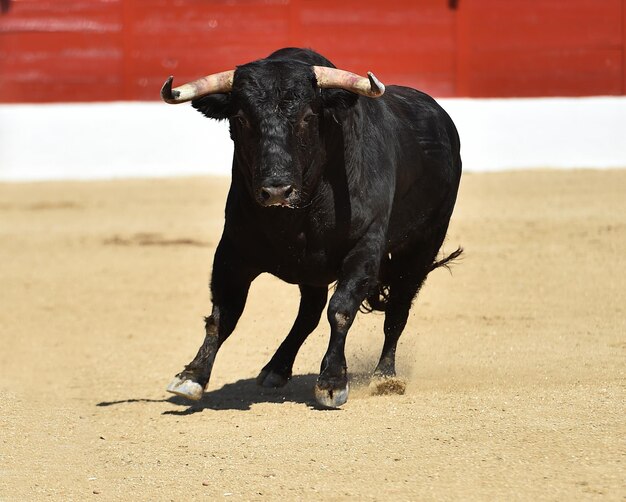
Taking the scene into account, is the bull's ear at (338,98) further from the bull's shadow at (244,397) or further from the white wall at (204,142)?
the white wall at (204,142)

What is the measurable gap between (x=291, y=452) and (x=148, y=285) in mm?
4555

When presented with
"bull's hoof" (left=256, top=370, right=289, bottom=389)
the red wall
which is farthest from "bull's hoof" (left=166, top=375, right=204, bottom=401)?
the red wall

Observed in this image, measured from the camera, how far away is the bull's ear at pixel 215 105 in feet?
18.5

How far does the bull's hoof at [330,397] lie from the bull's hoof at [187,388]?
18.5 inches

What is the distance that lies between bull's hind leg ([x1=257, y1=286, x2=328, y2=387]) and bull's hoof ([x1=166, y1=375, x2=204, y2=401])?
0.73m

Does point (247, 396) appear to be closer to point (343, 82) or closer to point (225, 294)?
point (225, 294)

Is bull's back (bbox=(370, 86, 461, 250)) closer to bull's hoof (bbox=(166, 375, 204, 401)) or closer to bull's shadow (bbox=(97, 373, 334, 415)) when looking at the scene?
bull's shadow (bbox=(97, 373, 334, 415))

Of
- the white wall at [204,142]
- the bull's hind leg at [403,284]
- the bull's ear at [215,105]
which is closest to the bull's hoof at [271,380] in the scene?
the bull's hind leg at [403,284]

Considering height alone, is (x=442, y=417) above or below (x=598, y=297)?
above

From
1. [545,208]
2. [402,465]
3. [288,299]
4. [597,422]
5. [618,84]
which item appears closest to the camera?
→ [402,465]

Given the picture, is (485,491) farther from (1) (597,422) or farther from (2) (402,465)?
(1) (597,422)

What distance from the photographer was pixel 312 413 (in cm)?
553

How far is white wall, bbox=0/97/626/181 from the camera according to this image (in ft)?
43.9

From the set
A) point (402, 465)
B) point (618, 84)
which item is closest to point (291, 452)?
point (402, 465)
